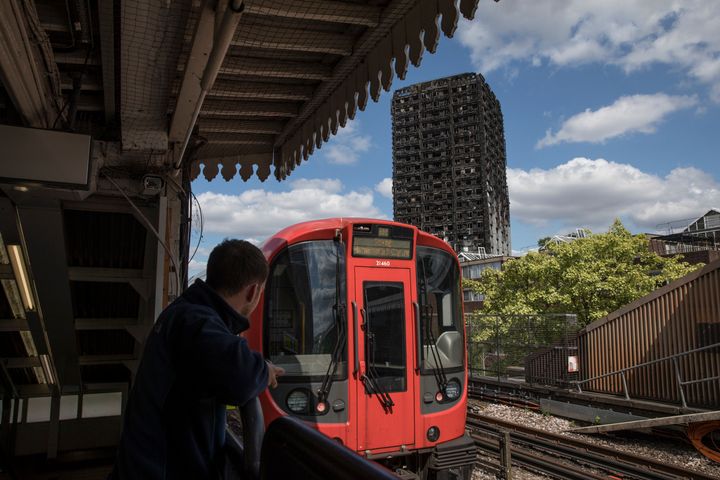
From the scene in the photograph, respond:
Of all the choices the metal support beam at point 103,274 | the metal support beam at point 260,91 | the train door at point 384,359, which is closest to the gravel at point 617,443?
the train door at point 384,359

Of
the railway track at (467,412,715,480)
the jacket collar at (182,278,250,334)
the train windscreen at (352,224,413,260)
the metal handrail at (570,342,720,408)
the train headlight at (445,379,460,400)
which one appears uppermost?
the train windscreen at (352,224,413,260)

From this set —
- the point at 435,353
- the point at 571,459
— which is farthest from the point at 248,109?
the point at 571,459

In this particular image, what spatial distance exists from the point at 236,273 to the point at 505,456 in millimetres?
6475

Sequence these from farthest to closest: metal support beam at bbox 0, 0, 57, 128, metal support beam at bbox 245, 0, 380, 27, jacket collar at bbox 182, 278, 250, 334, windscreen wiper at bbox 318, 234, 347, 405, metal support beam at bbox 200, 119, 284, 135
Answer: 1. metal support beam at bbox 200, 119, 284, 135
2. windscreen wiper at bbox 318, 234, 347, 405
3. metal support beam at bbox 245, 0, 380, 27
4. metal support beam at bbox 0, 0, 57, 128
5. jacket collar at bbox 182, 278, 250, 334

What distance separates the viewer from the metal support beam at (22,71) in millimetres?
2875

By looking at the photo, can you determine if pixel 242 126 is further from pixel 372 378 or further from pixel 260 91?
pixel 372 378

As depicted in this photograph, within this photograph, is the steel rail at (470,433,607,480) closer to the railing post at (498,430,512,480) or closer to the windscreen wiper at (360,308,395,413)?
the railing post at (498,430,512,480)

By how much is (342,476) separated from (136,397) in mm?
871

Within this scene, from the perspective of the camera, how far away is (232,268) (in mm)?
1769

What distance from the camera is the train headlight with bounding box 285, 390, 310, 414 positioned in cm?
493

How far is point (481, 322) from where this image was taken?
1719cm

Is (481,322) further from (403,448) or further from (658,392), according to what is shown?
(403,448)

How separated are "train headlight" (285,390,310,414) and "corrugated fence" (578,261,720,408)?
1023 centimetres

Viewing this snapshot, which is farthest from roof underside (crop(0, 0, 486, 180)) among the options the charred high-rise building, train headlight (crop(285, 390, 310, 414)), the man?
the charred high-rise building
